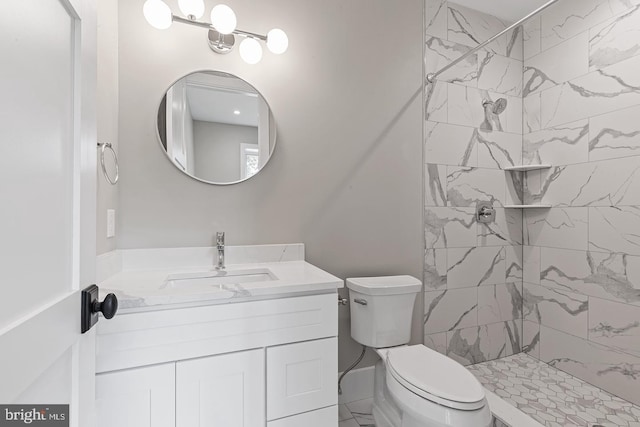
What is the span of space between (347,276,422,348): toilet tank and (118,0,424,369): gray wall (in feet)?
0.66

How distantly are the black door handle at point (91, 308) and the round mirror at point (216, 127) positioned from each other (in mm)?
971

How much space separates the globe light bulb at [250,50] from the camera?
1.59m

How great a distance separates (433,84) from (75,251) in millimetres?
2204

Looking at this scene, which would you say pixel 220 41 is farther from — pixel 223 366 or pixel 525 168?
pixel 525 168

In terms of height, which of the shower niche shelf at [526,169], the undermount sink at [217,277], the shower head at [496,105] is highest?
the shower head at [496,105]

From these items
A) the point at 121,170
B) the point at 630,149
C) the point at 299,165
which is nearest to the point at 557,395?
the point at 630,149

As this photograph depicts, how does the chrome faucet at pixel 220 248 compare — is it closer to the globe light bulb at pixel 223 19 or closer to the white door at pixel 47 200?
the white door at pixel 47 200

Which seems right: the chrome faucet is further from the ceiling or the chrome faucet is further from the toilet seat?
the ceiling

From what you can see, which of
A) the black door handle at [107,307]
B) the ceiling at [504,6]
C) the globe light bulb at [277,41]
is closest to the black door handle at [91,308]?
the black door handle at [107,307]

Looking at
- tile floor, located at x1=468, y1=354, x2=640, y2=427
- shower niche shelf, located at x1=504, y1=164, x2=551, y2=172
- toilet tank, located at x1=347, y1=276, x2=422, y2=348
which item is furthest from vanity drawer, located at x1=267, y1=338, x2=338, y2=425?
shower niche shelf, located at x1=504, y1=164, x2=551, y2=172

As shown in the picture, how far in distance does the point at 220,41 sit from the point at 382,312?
1673 mm

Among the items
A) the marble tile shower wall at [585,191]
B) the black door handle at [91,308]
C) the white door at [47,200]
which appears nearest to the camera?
the white door at [47,200]

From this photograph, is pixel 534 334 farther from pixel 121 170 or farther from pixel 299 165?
pixel 121 170

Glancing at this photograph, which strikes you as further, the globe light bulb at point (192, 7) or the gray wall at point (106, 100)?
the globe light bulb at point (192, 7)
